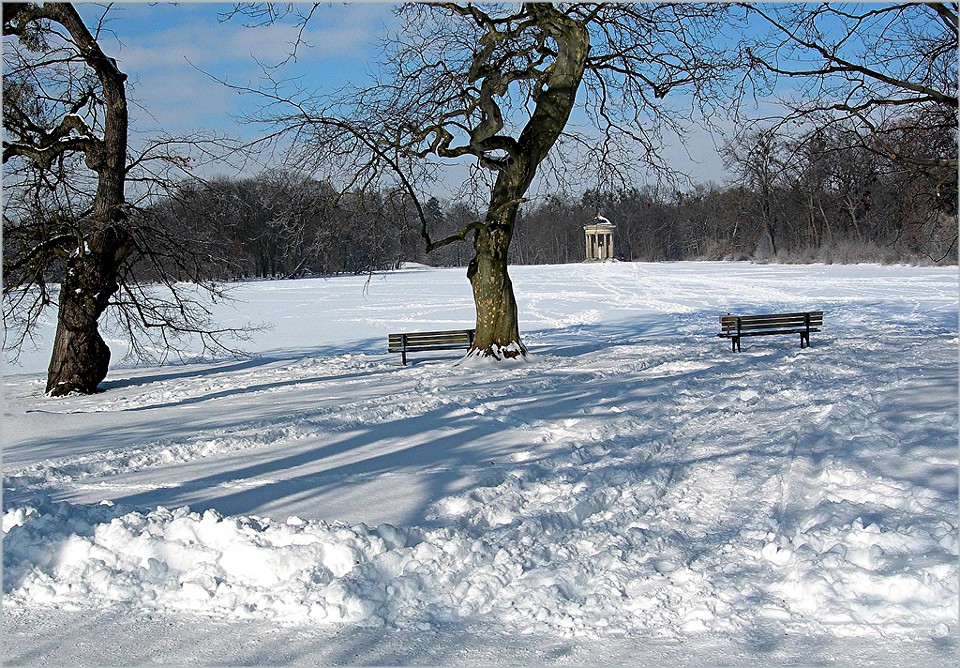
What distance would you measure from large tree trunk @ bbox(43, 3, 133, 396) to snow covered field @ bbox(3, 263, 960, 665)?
9.29ft

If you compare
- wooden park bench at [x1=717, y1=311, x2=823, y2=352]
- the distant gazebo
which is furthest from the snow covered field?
the distant gazebo

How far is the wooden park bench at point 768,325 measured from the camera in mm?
16094

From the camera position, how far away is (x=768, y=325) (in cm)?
1638

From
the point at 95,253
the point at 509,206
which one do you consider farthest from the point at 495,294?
the point at 95,253

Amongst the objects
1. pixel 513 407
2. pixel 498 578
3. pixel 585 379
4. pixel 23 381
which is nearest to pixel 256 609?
pixel 498 578

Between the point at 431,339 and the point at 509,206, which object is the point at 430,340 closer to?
the point at 431,339

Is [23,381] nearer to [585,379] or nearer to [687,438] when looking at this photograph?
[585,379]

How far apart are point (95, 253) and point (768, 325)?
13051 mm

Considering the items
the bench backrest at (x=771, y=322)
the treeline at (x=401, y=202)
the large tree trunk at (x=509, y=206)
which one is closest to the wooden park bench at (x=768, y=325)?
the bench backrest at (x=771, y=322)

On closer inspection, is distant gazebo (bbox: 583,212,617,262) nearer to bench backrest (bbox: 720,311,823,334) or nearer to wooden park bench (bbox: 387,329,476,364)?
bench backrest (bbox: 720,311,823,334)

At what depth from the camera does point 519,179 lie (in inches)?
561

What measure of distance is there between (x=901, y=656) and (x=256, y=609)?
3252 mm

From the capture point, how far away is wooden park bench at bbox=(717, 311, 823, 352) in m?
16.1

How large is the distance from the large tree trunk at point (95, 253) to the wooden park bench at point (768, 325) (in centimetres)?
1164
